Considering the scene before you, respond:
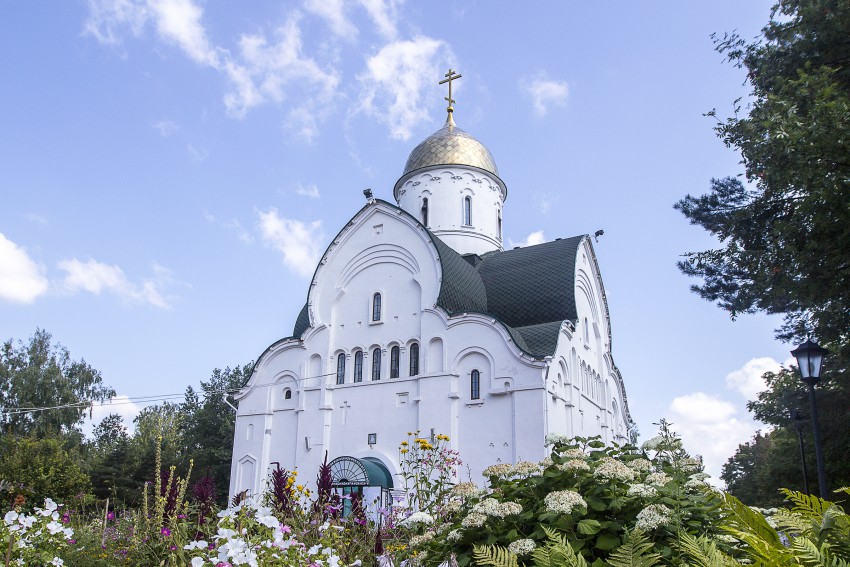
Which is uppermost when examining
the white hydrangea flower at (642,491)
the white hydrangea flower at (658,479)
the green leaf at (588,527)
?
the white hydrangea flower at (658,479)

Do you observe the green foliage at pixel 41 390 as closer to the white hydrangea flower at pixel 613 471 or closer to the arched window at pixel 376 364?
the arched window at pixel 376 364

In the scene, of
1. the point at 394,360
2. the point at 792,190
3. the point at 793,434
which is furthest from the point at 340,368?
the point at 793,434

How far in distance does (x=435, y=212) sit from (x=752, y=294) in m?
15.4

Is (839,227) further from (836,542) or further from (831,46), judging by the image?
(836,542)

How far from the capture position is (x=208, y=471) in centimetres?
539

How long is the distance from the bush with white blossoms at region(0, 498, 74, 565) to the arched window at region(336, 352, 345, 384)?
15.6 metres

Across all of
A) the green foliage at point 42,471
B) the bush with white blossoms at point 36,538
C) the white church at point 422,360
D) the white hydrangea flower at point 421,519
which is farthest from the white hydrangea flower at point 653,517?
the green foliage at point 42,471

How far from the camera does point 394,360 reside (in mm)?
21000

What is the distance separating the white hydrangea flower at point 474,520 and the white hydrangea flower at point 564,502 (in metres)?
0.42

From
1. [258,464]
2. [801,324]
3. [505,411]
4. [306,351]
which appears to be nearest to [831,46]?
[801,324]

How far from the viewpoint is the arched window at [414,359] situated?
20.5 metres

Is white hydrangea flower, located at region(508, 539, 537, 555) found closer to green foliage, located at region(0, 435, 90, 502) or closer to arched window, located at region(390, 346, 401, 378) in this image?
arched window, located at region(390, 346, 401, 378)

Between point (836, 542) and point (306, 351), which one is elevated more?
point (306, 351)

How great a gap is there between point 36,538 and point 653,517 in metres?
4.91
